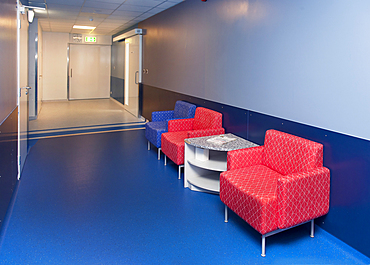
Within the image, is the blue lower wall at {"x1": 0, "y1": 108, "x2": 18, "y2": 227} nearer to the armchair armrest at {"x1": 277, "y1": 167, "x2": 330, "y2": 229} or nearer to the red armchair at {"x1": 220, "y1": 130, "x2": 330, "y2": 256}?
the red armchair at {"x1": 220, "y1": 130, "x2": 330, "y2": 256}

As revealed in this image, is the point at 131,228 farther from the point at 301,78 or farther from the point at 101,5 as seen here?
the point at 101,5

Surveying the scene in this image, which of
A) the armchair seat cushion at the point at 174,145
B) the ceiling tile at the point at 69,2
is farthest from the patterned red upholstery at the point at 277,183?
the ceiling tile at the point at 69,2

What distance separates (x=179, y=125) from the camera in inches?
214

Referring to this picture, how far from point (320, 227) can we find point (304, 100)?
135cm

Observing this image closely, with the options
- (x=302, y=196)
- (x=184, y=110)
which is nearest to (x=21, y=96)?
(x=184, y=110)

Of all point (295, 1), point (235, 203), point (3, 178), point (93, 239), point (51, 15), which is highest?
point (51, 15)

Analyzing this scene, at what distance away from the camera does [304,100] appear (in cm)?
336

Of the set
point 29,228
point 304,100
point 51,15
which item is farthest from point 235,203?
point 51,15

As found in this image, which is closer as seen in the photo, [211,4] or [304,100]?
[304,100]

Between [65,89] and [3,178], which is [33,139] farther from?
[65,89]

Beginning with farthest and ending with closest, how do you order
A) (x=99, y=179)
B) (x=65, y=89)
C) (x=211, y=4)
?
1. (x=65, y=89)
2. (x=211, y=4)
3. (x=99, y=179)

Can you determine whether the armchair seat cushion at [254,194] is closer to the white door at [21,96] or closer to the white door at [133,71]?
the white door at [21,96]

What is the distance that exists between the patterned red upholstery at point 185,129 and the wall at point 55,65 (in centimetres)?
972

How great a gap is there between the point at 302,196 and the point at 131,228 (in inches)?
68.0
